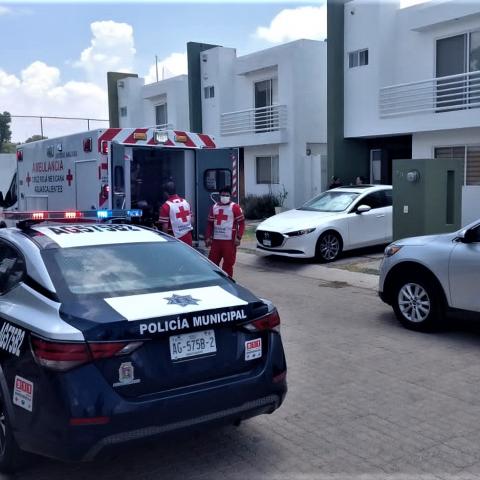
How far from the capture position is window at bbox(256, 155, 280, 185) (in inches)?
867

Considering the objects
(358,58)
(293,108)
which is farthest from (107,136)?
(293,108)

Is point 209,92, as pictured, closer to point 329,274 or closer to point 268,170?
point 268,170

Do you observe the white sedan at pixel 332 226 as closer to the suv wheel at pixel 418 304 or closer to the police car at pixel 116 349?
the suv wheel at pixel 418 304

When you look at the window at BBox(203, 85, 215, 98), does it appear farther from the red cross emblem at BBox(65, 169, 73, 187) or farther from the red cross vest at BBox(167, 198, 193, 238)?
the red cross vest at BBox(167, 198, 193, 238)

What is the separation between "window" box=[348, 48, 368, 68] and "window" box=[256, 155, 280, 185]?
446cm

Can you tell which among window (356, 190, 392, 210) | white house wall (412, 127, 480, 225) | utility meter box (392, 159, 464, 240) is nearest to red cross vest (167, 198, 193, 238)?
utility meter box (392, 159, 464, 240)

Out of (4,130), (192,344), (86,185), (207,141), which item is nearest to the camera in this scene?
(192,344)

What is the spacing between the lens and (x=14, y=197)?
46.8 feet

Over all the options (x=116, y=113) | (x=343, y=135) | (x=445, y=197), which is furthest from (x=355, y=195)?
(x=116, y=113)

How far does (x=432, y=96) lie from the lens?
16625 millimetres

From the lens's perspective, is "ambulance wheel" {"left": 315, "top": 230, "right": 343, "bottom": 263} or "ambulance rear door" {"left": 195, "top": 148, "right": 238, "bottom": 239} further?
"ambulance wheel" {"left": 315, "top": 230, "right": 343, "bottom": 263}

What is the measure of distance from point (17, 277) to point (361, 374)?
319cm

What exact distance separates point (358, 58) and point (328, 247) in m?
8.66

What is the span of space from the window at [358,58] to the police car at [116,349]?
51.3 ft
